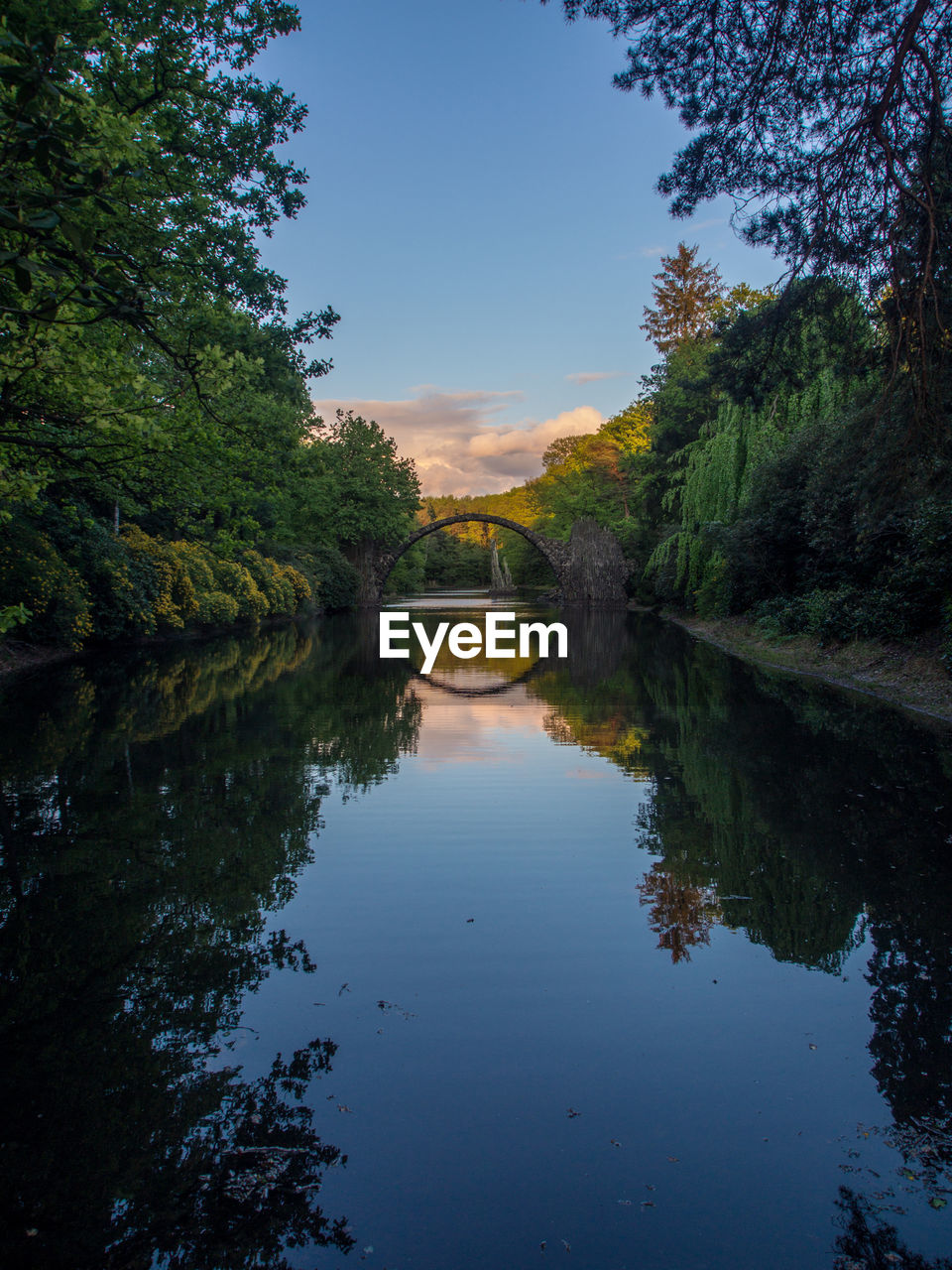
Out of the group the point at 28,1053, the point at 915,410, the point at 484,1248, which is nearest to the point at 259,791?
the point at 28,1053

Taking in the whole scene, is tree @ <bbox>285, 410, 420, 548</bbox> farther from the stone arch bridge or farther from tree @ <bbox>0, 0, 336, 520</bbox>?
tree @ <bbox>0, 0, 336, 520</bbox>

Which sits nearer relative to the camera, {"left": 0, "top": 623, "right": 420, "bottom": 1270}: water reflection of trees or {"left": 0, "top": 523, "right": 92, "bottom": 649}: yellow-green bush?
{"left": 0, "top": 623, "right": 420, "bottom": 1270}: water reflection of trees

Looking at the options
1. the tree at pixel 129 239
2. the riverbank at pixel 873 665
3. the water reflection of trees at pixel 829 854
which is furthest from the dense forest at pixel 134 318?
the riverbank at pixel 873 665

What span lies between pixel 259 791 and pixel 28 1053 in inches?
159

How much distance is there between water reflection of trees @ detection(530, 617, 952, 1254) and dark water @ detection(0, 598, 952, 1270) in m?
0.03

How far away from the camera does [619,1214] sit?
2500mm

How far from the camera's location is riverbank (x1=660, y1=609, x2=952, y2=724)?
11711mm

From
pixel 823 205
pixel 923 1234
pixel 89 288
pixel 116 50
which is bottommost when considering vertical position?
pixel 923 1234

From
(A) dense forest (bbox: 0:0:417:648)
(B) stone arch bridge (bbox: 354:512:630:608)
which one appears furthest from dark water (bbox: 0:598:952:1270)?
(B) stone arch bridge (bbox: 354:512:630:608)

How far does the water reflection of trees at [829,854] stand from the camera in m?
3.23

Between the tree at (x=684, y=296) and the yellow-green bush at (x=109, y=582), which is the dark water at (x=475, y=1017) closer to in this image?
the yellow-green bush at (x=109, y=582)

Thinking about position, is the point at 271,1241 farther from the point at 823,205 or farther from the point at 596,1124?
the point at 823,205

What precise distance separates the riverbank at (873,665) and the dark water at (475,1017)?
4.32 meters

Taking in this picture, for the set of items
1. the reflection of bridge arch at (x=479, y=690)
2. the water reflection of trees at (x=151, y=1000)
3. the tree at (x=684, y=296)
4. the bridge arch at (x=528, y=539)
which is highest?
the tree at (x=684, y=296)
